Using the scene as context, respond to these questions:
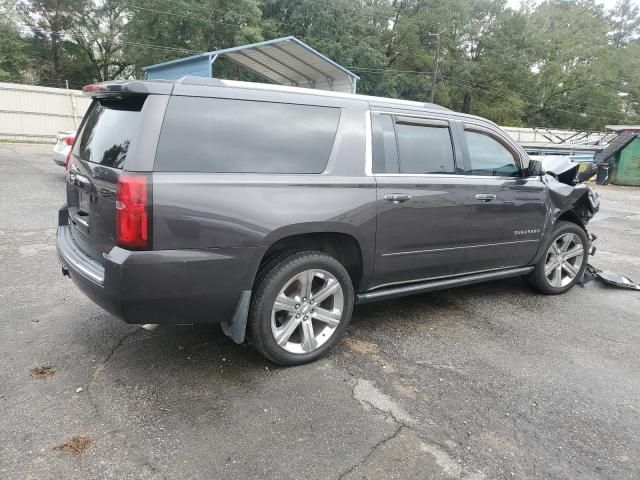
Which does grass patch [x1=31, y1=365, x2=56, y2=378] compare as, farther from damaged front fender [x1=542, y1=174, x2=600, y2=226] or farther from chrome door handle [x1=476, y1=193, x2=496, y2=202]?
→ damaged front fender [x1=542, y1=174, x2=600, y2=226]

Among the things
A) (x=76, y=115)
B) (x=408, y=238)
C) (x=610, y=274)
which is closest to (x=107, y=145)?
(x=408, y=238)

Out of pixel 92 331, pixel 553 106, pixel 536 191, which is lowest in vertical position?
pixel 92 331

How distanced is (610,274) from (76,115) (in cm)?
2262

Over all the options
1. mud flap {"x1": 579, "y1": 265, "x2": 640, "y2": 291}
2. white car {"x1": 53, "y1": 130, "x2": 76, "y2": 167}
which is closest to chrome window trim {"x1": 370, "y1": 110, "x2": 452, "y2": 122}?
mud flap {"x1": 579, "y1": 265, "x2": 640, "y2": 291}

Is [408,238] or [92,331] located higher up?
[408,238]

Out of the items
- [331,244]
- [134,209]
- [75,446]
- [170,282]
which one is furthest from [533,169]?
[75,446]

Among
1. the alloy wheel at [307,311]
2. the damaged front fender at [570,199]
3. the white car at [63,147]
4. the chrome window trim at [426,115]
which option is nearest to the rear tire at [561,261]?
the damaged front fender at [570,199]

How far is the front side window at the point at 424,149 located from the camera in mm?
3654

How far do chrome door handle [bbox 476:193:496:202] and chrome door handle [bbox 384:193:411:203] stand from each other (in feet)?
Result: 2.72

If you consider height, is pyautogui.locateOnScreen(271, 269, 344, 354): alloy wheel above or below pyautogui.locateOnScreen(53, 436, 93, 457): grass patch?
above

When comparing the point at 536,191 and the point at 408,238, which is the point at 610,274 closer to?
the point at 536,191

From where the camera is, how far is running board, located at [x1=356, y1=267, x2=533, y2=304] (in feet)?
12.0

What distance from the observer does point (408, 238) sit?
143 inches

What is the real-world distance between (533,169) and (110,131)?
3.64 meters
